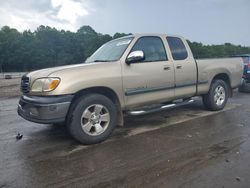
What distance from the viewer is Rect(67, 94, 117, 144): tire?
4320 millimetres

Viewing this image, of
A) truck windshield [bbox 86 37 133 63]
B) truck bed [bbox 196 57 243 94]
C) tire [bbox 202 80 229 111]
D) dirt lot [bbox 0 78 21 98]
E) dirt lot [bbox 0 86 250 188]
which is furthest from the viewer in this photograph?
dirt lot [bbox 0 78 21 98]

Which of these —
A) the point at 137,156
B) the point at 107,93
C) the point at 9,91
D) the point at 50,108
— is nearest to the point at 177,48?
the point at 107,93

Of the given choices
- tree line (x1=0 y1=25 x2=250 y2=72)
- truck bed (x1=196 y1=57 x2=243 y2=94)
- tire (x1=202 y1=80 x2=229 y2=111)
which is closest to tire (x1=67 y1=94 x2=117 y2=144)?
truck bed (x1=196 y1=57 x2=243 y2=94)

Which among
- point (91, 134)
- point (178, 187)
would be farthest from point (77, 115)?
point (178, 187)

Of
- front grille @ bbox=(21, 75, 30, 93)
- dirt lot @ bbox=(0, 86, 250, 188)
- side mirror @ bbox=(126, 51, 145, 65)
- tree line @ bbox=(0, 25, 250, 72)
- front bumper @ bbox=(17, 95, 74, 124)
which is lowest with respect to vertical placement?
dirt lot @ bbox=(0, 86, 250, 188)

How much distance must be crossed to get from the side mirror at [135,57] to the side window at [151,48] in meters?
0.27

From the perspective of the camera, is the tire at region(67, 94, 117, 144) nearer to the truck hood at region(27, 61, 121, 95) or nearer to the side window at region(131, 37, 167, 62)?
the truck hood at region(27, 61, 121, 95)

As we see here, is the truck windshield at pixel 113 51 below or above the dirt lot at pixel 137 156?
above

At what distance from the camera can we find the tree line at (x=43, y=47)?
2313 inches

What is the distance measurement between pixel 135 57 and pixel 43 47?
6414cm

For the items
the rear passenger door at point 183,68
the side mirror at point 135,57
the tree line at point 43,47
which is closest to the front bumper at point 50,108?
the side mirror at point 135,57

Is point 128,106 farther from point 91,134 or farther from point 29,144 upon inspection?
point 29,144

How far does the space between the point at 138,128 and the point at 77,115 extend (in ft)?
5.35

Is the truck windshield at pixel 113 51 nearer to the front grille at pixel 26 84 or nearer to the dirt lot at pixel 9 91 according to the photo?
the front grille at pixel 26 84
